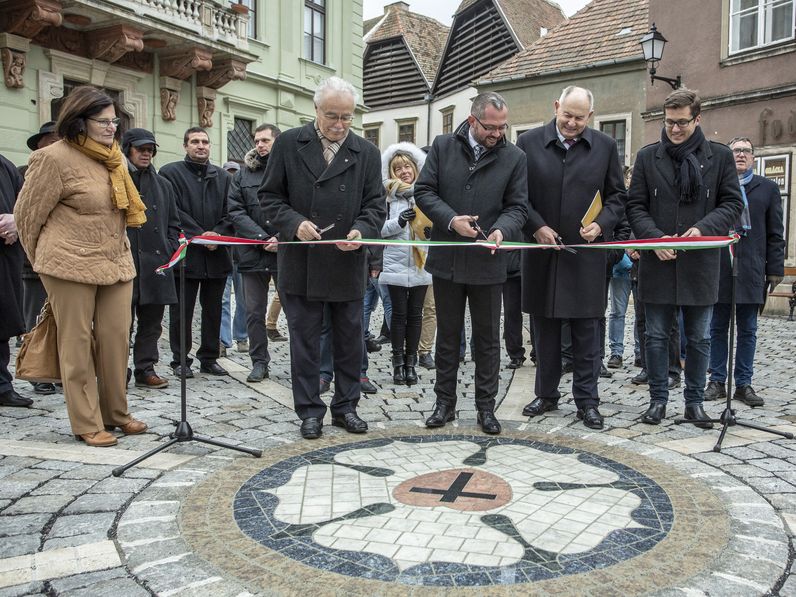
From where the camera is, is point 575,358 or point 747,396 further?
point 747,396

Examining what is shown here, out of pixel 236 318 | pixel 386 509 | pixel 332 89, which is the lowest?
pixel 386 509

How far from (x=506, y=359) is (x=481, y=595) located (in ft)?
18.1

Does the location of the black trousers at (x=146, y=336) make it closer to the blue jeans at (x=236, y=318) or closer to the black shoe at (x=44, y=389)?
the black shoe at (x=44, y=389)

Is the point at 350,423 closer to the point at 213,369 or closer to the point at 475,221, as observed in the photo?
the point at 475,221

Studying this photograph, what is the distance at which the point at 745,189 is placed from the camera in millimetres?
6375

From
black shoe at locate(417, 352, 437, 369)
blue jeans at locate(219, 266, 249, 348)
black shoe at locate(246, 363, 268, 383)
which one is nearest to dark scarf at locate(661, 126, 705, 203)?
black shoe at locate(417, 352, 437, 369)

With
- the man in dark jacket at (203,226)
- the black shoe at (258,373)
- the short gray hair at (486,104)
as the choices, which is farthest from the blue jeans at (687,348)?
the man in dark jacket at (203,226)

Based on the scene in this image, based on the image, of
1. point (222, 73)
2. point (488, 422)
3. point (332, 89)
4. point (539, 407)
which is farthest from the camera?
point (222, 73)

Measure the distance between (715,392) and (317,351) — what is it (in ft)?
11.0

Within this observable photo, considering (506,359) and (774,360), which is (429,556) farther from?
(774,360)

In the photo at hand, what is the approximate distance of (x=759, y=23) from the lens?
16.2 meters

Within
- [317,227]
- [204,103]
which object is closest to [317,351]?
[317,227]

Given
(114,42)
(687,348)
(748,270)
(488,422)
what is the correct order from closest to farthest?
1. (488,422)
2. (687,348)
3. (748,270)
4. (114,42)

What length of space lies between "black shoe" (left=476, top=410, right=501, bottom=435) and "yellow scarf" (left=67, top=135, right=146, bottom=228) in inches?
100
